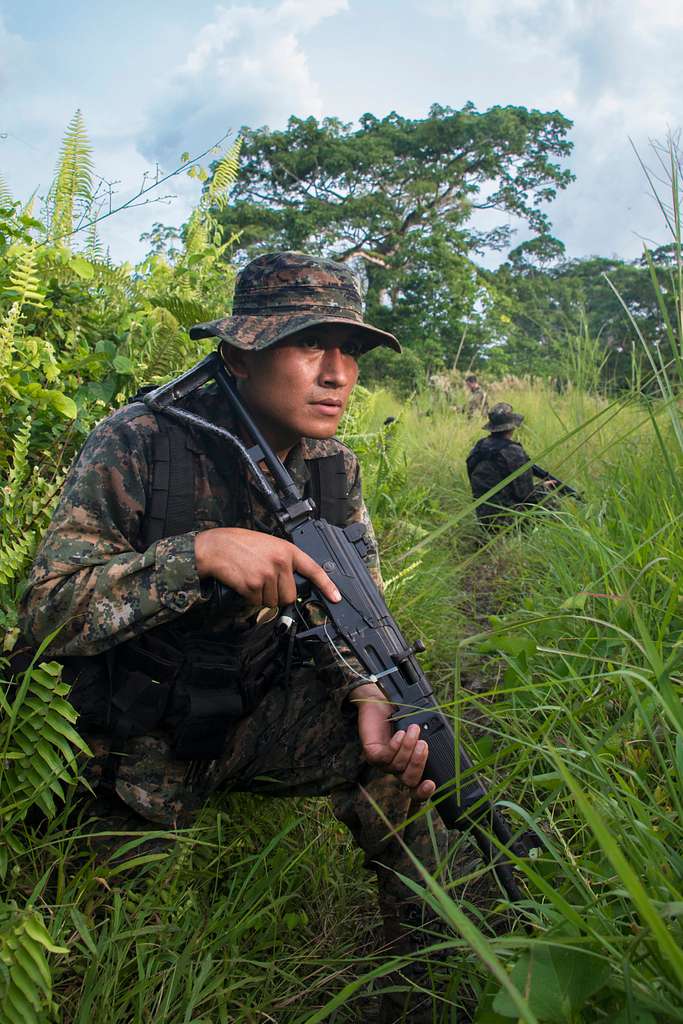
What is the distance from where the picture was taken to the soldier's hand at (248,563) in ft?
6.01

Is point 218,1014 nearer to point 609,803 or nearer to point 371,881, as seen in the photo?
point 371,881

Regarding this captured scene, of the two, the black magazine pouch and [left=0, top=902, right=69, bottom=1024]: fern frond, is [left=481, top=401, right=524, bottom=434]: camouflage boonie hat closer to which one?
the black magazine pouch

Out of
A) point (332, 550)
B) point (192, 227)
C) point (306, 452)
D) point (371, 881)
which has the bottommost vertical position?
point (371, 881)

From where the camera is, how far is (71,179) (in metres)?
3.31

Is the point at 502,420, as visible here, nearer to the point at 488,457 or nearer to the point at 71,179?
the point at 488,457

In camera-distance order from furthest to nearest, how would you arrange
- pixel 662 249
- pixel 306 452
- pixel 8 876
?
pixel 306 452 < pixel 662 249 < pixel 8 876

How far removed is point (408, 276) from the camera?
20.8 m

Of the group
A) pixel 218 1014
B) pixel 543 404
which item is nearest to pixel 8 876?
pixel 218 1014

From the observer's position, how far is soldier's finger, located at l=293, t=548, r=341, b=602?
1.94 meters

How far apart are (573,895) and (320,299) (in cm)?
155

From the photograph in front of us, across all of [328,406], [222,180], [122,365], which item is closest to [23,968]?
[328,406]

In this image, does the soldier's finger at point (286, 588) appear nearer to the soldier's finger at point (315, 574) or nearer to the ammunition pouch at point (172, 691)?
the soldier's finger at point (315, 574)

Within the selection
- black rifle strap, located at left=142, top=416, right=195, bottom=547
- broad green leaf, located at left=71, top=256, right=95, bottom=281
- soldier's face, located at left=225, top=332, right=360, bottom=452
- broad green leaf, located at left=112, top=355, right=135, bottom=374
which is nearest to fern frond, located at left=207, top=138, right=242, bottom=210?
broad green leaf, located at left=71, top=256, right=95, bottom=281

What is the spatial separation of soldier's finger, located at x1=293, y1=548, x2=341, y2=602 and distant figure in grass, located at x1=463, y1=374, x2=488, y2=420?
25.8 feet
